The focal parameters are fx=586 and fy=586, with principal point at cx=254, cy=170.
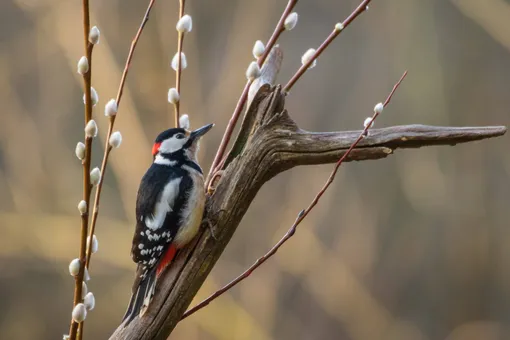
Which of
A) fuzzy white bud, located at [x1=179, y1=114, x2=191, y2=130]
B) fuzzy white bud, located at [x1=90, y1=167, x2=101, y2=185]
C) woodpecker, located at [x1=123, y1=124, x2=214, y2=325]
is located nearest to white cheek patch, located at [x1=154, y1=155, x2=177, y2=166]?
woodpecker, located at [x1=123, y1=124, x2=214, y2=325]

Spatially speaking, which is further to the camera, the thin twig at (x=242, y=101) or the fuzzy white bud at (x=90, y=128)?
the thin twig at (x=242, y=101)

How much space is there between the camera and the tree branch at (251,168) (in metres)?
0.84

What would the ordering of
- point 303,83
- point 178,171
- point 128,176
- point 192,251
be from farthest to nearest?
point 303,83
point 128,176
point 178,171
point 192,251

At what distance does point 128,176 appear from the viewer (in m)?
2.45

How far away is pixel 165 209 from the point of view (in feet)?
3.33

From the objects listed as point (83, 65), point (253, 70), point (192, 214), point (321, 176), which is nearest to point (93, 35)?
point (83, 65)

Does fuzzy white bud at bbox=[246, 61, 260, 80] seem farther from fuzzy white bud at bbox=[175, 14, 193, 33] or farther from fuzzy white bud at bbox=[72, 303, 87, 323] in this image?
fuzzy white bud at bbox=[72, 303, 87, 323]

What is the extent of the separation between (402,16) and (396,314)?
51.4 inches

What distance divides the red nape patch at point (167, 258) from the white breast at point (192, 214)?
0.04ft

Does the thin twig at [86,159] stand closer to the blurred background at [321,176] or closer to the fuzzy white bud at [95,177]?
the fuzzy white bud at [95,177]

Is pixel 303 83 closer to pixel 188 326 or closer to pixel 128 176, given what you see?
pixel 128 176

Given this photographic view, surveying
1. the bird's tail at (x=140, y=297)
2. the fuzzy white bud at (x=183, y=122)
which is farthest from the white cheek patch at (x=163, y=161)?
the bird's tail at (x=140, y=297)

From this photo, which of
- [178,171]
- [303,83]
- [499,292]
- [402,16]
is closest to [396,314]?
[499,292]

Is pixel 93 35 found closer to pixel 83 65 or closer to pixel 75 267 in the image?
pixel 83 65
